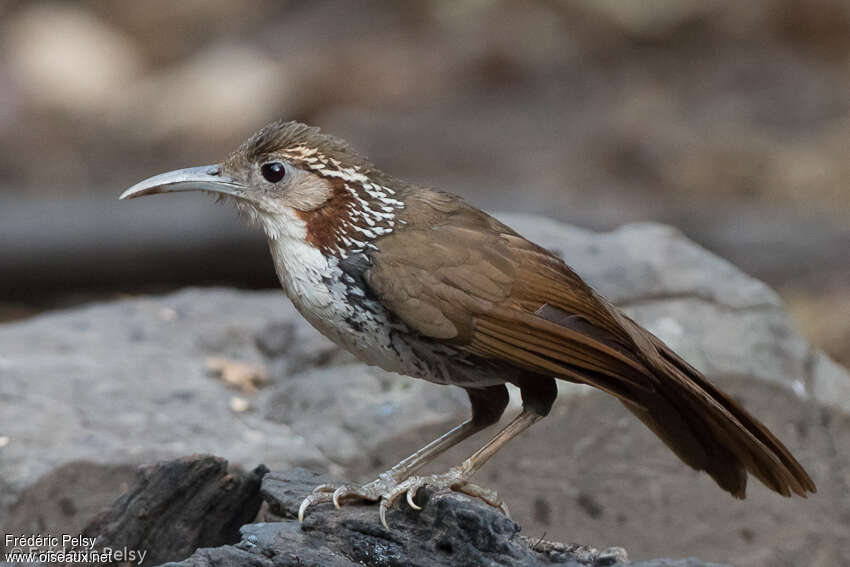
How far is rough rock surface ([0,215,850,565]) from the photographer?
5.04 meters

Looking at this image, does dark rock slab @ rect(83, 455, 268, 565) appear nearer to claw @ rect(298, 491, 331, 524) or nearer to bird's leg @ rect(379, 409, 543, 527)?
claw @ rect(298, 491, 331, 524)

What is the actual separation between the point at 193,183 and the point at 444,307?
0.91 meters

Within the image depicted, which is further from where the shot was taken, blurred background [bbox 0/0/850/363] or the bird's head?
blurred background [bbox 0/0/850/363]

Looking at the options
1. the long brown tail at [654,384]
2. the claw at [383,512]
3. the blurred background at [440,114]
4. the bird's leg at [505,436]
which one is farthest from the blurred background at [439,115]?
the claw at [383,512]

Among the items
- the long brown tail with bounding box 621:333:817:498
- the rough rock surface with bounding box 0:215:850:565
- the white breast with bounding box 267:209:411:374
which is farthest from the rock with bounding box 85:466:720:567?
the rough rock surface with bounding box 0:215:850:565

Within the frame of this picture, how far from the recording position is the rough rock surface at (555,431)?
5.04 meters

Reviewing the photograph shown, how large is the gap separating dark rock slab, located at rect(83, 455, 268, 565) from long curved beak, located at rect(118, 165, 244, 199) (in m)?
0.81

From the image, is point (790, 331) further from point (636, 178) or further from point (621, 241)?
point (636, 178)

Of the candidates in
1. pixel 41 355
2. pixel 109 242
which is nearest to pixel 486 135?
pixel 109 242

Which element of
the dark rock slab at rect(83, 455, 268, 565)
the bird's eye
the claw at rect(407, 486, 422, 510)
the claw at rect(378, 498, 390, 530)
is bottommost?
the dark rock slab at rect(83, 455, 268, 565)

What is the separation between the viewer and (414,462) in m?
4.02

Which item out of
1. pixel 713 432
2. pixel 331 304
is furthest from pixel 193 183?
pixel 713 432

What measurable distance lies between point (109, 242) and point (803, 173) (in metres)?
5.27

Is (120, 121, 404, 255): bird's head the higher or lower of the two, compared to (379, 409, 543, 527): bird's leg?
higher
